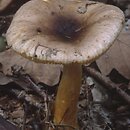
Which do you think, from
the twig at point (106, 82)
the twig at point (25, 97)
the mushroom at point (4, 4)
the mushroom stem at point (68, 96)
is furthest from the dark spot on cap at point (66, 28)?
the mushroom at point (4, 4)

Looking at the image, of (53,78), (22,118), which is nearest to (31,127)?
(22,118)

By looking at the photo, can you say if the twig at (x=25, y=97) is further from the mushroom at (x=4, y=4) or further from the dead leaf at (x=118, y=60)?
the mushroom at (x=4, y=4)

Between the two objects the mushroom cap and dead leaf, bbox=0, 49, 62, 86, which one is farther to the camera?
dead leaf, bbox=0, 49, 62, 86

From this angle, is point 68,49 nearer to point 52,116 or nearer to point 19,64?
point 52,116

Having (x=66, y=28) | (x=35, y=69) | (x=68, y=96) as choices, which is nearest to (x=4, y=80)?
(x=35, y=69)

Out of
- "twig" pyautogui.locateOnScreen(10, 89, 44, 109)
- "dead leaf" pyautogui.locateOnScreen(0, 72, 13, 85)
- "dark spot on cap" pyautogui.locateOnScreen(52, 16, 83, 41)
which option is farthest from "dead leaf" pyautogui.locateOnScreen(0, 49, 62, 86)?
"dark spot on cap" pyautogui.locateOnScreen(52, 16, 83, 41)

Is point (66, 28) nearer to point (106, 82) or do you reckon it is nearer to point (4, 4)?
point (106, 82)

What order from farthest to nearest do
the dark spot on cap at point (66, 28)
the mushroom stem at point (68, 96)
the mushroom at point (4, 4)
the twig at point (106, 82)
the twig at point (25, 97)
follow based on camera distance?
the mushroom at point (4, 4) < the twig at point (106, 82) < the twig at point (25, 97) < the mushroom stem at point (68, 96) < the dark spot on cap at point (66, 28)

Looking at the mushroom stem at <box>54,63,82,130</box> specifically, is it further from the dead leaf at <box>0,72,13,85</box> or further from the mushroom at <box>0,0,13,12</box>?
the mushroom at <box>0,0,13,12</box>
